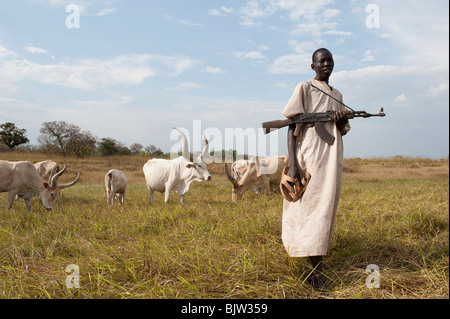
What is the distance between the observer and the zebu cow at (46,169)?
8.30m

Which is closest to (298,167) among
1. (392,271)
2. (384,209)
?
(392,271)

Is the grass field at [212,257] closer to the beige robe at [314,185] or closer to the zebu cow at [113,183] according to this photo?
the beige robe at [314,185]

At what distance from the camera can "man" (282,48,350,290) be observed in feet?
8.42

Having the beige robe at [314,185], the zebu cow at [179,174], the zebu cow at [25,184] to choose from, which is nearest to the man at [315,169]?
the beige robe at [314,185]

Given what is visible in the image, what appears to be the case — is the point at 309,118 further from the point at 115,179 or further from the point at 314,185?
the point at 115,179

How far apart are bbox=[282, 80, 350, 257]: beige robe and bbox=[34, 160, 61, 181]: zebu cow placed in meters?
7.47

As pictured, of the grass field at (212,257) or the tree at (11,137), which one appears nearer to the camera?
the grass field at (212,257)

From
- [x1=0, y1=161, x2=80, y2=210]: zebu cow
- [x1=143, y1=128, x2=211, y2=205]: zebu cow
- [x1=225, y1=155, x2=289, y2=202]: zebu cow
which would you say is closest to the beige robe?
[x1=143, y1=128, x2=211, y2=205]: zebu cow

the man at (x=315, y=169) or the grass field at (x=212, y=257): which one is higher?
the man at (x=315, y=169)

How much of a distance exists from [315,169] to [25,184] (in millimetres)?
6397

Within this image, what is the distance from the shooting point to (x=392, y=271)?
282 centimetres

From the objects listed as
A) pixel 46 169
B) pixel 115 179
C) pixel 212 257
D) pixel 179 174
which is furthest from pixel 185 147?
pixel 46 169

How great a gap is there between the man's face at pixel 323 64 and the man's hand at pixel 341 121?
0.43m
